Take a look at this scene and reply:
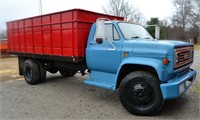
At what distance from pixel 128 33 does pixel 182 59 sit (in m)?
1.48

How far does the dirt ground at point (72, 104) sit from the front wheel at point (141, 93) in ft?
0.58

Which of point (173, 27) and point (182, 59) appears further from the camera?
point (173, 27)

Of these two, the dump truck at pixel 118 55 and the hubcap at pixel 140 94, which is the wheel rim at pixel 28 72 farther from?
the hubcap at pixel 140 94

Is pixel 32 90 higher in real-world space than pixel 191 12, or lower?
lower

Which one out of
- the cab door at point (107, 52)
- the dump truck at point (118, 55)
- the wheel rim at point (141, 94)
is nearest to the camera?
the dump truck at point (118, 55)

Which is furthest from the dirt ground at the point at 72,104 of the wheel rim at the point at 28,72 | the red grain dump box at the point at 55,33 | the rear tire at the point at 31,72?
the red grain dump box at the point at 55,33

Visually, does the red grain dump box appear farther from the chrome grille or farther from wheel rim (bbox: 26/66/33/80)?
the chrome grille

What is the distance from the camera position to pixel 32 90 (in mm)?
7281

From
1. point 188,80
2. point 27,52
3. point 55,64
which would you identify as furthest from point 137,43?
point 27,52

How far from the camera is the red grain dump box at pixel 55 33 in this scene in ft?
20.0

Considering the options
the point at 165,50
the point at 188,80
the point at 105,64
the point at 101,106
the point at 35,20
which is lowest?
the point at 101,106

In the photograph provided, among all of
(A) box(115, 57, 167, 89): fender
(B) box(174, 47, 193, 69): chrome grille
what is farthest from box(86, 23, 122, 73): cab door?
(B) box(174, 47, 193, 69): chrome grille

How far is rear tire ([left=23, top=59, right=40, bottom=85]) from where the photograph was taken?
26.4ft

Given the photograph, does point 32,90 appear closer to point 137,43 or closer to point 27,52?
point 27,52
